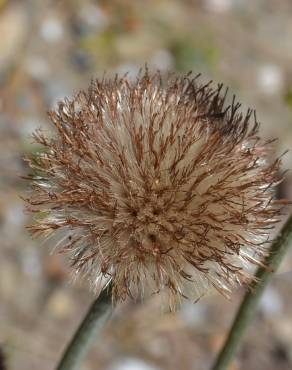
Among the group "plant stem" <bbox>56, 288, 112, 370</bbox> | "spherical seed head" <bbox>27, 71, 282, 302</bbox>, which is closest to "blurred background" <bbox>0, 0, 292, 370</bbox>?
"spherical seed head" <bbox>27, 71, 282, 302</bbox>

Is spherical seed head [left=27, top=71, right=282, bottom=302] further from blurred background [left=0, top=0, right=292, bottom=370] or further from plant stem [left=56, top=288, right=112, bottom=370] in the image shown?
blurred background [left=0, top=0, right=292, bottom=370]

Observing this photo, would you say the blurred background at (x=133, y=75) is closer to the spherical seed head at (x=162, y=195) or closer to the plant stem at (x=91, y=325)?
the spherical seed head at (x=162, y=195)

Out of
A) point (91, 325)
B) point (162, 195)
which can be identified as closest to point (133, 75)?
point (162, 195)

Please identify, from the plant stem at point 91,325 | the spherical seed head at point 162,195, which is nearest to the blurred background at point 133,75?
the spherical seed head at point 162,195

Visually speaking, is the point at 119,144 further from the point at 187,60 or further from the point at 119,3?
the point at 119,3

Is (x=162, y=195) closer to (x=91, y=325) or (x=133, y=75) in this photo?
(x=91, y=325)
